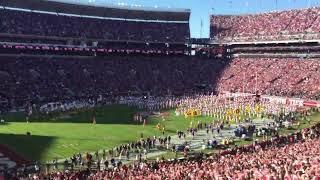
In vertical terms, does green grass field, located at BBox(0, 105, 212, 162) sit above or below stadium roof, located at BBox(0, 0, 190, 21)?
below

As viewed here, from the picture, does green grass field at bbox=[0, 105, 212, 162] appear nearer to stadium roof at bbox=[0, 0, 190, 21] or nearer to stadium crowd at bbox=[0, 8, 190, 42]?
stadium crowd at bbox=[0, 8, 190, 42]

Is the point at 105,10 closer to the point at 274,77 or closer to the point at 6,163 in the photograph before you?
the point at 274,77

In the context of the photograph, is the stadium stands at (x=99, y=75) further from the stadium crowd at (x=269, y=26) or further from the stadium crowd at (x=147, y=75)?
the stadium crowd at (x=269, y=26)

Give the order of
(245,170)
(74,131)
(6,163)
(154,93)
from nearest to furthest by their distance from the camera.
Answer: (245,170) → (6,163) → (74,131) → (154,93)

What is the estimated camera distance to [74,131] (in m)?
43.1

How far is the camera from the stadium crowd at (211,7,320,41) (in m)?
80.8

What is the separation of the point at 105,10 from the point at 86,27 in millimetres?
4708

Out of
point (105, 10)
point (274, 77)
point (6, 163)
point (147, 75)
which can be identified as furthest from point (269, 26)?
point (6, 163)

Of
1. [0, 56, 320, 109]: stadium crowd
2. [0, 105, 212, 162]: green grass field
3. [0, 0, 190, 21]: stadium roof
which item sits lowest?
[0, 105, 212, 162]: green grass field

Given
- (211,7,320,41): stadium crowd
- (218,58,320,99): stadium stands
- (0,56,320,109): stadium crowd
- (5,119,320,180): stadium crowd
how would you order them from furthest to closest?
(211,7,320,41): stadium crowd
(218,58,320,99): stadium stands
(0,56,320,109): stadium crowd
(5,119,320,180): stadium crowd

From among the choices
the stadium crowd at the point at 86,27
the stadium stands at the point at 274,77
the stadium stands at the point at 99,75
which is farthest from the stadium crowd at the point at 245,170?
the stadium crowd at the point at 86,27

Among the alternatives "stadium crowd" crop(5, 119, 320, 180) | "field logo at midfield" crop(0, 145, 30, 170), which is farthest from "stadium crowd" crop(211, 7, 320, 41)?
"stadium crowd" crop(5, 119, 320, 180)

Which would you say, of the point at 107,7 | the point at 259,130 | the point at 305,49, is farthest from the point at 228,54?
the point at 259,130

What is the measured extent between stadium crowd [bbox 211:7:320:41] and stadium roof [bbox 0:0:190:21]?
6.90 metres
